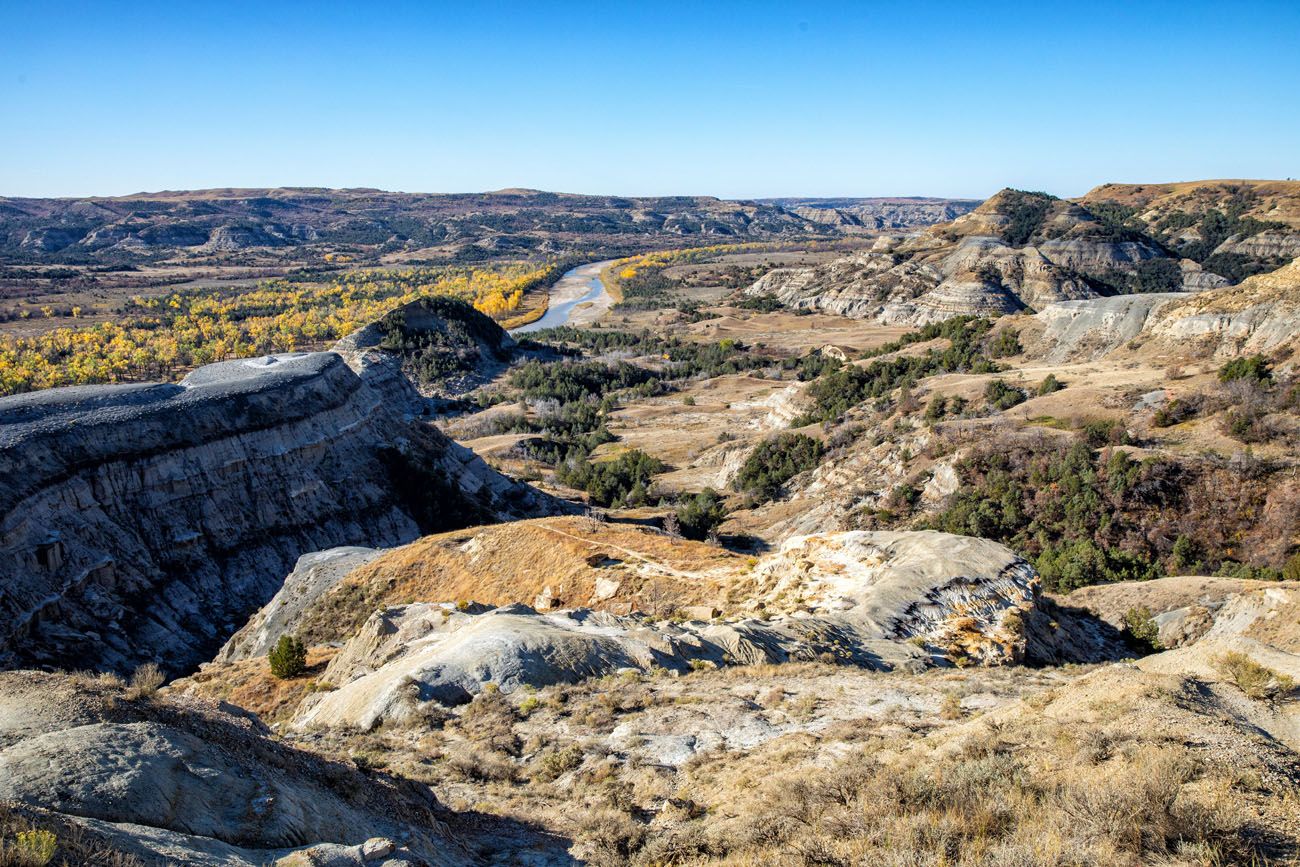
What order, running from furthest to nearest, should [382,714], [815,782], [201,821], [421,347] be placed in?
[421,347] → [382,714] → [815,782] → [201,821]

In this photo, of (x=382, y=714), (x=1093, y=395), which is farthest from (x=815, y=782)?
(x=1093, y=395)

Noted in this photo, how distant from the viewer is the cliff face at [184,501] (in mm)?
26578

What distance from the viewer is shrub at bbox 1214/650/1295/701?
10953 mm

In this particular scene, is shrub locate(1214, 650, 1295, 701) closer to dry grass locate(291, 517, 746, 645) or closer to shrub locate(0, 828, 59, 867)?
dry grass locate(291, 517, 746, 645)

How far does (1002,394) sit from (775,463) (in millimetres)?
13651

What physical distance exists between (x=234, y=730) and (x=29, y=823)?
4.41m

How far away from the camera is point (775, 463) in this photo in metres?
47.2

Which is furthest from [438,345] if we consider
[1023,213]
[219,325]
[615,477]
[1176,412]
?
[1023,213]

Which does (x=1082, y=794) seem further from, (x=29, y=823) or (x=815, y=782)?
(x=29, y=823)

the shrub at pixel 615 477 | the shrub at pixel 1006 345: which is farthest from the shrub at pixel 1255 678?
the shrub at pixel 1006 345

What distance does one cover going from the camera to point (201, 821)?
25.5 feet

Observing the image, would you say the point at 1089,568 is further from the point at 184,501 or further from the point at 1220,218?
the point at 1220,218

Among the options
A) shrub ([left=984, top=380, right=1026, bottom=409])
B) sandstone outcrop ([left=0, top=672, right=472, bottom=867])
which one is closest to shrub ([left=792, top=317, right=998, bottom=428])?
shrub ([left=984, top=380, right=1026, bottom=409])

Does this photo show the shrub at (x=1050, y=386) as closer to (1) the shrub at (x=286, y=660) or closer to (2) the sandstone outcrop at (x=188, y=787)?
(1) the shrub at (x=286, y=660)
